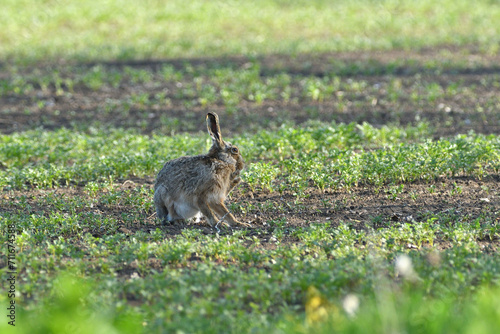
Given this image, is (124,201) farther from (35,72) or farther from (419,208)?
(35,72)

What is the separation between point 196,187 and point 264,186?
5.33 ft

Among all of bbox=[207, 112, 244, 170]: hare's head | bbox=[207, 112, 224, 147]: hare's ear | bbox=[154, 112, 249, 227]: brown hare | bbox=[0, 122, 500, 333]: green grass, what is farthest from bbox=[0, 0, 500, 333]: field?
bbox=[207, 112, 224, 147]: hare's ear

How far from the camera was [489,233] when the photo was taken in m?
7.06

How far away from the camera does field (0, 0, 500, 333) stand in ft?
16.8

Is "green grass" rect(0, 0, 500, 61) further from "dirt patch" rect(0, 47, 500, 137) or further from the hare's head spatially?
the hare's head

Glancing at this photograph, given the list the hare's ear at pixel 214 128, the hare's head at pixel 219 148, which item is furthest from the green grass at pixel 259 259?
the hare's ear at pixel 214 128

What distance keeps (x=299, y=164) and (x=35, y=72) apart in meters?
→ 10.2

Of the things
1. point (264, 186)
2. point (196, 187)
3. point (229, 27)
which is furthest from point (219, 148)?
point (229, 27)

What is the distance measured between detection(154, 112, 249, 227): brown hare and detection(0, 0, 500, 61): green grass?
11731 millimetres

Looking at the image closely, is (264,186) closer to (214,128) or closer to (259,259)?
(214,128)

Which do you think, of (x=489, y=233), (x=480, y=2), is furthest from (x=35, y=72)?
(x=480, y=2)

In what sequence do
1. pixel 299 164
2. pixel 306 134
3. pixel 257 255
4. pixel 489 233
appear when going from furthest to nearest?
pixel 306 134 < pixel 299 164 < pixel 489 233 < pixel 257 255

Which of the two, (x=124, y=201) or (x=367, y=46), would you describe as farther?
(x=367, y=46)

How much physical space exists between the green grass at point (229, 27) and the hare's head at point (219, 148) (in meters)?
11.6
